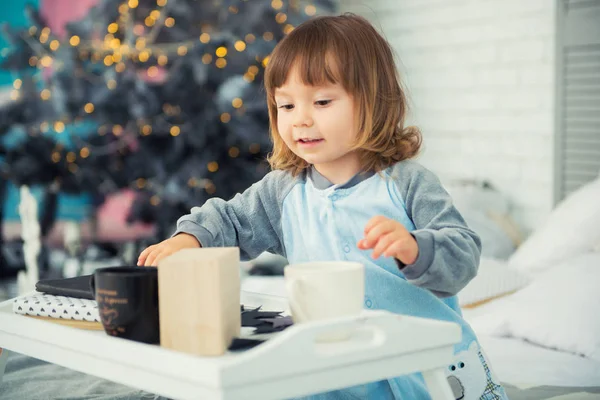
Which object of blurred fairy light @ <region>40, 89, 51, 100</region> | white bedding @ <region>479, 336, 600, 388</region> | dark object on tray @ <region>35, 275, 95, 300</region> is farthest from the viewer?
blurred fairy light @ <region>40, 89, 51, 100</region>

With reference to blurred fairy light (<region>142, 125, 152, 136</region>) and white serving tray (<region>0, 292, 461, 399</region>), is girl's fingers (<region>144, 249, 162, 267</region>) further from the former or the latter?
blurred fairy light (<region>142, 125, 152, 136</region>)

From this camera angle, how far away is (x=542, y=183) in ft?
10.8

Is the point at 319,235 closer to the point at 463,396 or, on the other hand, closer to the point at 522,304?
the point at 463,396

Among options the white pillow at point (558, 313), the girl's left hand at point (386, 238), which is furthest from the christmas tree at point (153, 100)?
the girl's left hand at point (386, 238)

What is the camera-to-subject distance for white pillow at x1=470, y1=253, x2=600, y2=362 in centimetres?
200

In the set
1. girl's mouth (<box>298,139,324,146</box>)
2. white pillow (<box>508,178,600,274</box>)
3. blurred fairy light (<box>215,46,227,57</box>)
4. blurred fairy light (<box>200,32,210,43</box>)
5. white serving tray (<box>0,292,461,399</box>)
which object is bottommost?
white pillow (<box>508,178,600,274</box>)

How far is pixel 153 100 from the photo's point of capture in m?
3.67

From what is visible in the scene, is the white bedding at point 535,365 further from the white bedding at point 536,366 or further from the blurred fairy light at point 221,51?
the blurred fairy light at point 221,51

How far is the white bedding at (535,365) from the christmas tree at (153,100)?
1.76 m

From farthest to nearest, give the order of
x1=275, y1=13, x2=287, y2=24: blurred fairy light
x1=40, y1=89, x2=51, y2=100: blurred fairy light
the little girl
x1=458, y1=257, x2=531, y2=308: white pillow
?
x1=40, y1=89, x2=51, y2=100: blurred fairy light
x1=275, y1=13, x2=287, y2=24: blurred fairy light
x1=458, y1=257, x2=531, y2=308: white pillow
the little girl

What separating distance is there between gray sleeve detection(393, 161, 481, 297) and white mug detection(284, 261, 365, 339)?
0.46 feet

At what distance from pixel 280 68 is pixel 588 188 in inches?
61.7

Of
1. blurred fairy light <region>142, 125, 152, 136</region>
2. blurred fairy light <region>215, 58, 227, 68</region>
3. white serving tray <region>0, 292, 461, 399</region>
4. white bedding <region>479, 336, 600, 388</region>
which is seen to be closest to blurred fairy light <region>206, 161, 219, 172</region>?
blurred fairy light <region>142, 125, 152, 136</region>

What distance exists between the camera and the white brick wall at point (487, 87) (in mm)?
3277
